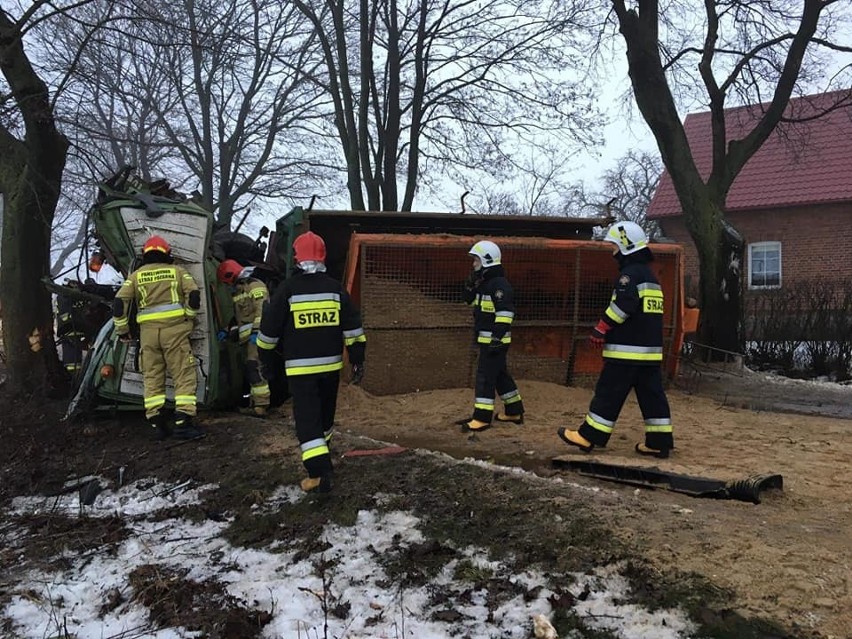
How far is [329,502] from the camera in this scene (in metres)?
4.36

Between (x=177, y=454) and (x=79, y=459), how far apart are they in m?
0.88

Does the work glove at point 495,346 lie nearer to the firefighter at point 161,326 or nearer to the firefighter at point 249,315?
the firefighter at point 249,315

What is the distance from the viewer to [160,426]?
625cm

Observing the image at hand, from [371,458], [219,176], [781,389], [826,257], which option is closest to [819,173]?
[826,257]

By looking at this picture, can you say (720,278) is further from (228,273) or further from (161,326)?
(161,326)

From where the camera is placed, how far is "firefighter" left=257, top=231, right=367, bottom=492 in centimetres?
457

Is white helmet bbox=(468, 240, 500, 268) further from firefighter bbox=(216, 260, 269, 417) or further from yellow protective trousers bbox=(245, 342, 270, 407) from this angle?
yellow protective trousers bbox=(245, 342, 270, 407)

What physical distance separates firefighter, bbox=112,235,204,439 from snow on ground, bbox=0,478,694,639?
6.31 feet

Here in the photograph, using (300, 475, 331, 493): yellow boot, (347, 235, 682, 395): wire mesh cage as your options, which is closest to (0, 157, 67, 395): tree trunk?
(347, 235, 682, 395): wire mesh cage

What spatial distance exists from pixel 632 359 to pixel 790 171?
1893 cm

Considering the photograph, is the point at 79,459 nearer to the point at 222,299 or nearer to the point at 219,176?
the point at 222,299

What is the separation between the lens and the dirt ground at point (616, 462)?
3012mm

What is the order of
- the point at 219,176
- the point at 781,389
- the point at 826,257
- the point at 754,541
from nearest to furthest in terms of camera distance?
the point at 754,541 < the point at 781,389 < the point at 826,257 < the point at 219,176

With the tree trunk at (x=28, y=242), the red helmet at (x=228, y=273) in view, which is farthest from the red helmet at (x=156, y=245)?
the tree trunk at (x=28, y=242)
